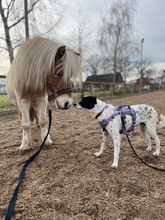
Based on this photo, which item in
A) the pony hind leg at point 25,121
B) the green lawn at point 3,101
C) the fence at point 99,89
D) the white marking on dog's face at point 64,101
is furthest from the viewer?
the fence at point 99,89

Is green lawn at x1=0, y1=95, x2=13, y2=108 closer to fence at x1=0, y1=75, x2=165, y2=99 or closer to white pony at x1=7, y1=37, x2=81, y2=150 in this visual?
fence at x1=0, y1=75, x2=165, y2=99

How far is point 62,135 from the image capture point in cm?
436

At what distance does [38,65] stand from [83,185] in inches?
64.9

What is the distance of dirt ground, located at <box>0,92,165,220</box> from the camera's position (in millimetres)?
1782

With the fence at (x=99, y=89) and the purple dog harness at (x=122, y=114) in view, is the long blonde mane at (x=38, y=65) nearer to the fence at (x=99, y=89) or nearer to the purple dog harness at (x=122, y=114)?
the purple dog harness at (x=122, y=114)

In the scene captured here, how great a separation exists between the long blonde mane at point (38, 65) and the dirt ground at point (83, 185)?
1091 millimetres

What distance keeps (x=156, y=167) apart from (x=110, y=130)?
2.44 feet

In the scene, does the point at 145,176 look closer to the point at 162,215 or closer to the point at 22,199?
the point at 162,215

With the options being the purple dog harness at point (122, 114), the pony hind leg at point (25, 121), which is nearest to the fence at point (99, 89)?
the pony hind leg at point (25, 121)

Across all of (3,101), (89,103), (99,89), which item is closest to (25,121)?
(89,103)

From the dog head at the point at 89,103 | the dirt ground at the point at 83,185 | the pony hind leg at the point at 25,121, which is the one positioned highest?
the dog head at the point at 89,103

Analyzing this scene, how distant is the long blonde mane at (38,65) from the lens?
2.71 meters

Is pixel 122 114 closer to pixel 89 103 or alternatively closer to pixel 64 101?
pixel 89 103

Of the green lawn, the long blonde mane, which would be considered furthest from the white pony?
the green lawn
